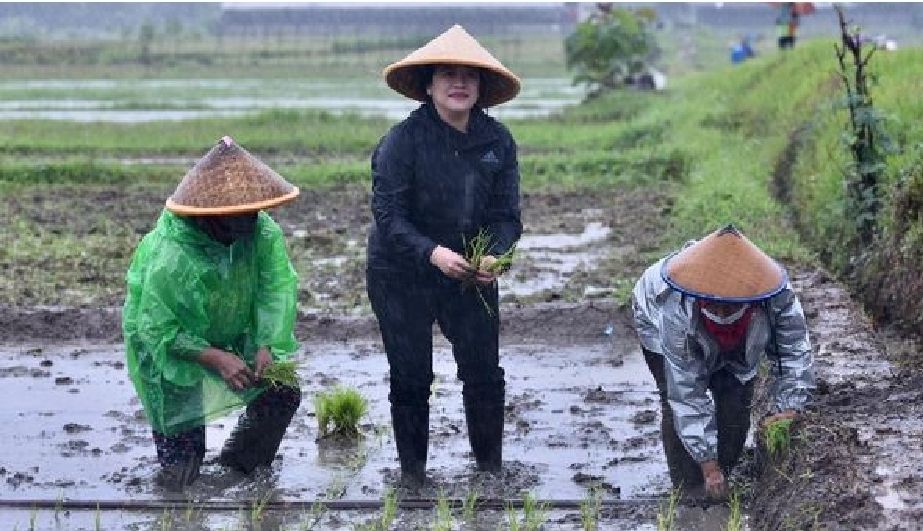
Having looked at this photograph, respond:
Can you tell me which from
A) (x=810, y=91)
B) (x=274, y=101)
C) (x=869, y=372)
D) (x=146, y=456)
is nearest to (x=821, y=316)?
(x=869, y=372)

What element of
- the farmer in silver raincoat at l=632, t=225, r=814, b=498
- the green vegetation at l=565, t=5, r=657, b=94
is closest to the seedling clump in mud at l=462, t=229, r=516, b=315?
the farmer in silver raincoat at l=632, t=225, r=814, b=498

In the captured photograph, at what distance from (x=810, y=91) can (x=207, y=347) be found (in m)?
11.6

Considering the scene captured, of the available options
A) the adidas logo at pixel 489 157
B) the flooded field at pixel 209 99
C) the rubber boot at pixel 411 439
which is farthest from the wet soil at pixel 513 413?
the flooded field at pixel 209 99

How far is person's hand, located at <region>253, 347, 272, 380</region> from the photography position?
6.50 m

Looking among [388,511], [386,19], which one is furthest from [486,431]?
[386,19]

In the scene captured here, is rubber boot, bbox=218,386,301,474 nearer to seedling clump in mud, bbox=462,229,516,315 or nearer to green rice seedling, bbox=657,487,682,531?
seedling clump in mud, bbox=462,229,516,315

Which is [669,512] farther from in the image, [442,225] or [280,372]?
[280,372]

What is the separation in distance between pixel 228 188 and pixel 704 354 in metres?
1.85

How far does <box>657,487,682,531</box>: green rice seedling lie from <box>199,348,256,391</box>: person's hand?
1.62 meters

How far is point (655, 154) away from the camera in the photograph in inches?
723

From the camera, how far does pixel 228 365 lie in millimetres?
6402

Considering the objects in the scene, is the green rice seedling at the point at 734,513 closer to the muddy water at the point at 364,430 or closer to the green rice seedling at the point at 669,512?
the green rice seedling at the point at 669,512

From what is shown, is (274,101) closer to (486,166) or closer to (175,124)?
(175,124)

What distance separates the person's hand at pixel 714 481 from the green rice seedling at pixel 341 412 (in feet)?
5.71
